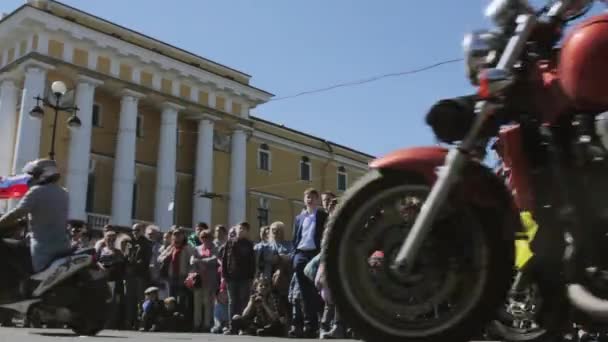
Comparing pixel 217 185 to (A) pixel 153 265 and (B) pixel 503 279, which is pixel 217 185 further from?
(B) pixel 503 279

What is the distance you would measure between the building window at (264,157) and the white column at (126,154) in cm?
1181

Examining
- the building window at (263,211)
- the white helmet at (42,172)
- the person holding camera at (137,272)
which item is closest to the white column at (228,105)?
the building window at (263,211)

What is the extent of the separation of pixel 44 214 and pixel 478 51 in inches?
203

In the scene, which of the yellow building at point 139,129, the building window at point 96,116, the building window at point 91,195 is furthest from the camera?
the building window at point 96,116

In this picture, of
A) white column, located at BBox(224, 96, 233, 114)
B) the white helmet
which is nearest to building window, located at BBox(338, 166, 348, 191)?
white column, located at BBox(224, 96, 233, 114)

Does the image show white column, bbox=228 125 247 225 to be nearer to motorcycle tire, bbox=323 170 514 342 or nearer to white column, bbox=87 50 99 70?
white column, bbox=87 50 99 70

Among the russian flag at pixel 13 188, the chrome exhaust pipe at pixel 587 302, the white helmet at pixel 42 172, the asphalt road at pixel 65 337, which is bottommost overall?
the asphalt road at pixel 65 337

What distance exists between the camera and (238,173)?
150 ft

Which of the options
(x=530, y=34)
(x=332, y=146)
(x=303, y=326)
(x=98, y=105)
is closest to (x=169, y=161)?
(x=98, y=105)

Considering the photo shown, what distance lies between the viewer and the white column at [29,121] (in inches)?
1328

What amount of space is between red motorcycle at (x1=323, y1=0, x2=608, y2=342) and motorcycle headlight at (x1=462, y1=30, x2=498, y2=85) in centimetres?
18

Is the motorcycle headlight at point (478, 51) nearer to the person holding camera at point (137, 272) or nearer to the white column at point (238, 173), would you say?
the person holding camera at point (137, 272)

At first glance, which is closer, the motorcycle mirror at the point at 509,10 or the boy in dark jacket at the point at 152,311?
the motorcycle mirror at the point at 509,10

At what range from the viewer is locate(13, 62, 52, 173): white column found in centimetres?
3372
